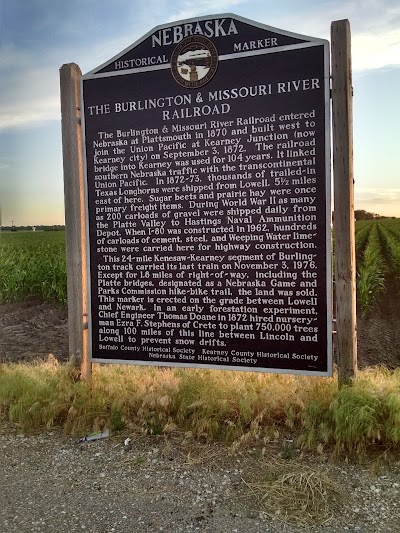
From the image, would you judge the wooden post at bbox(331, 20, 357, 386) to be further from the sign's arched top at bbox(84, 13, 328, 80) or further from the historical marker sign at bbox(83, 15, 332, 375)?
the sign's arched top at bbox(84, 13, 328, 80)

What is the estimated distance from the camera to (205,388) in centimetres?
524

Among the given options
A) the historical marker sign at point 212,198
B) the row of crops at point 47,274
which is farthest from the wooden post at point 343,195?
the row of crops at point 47,274

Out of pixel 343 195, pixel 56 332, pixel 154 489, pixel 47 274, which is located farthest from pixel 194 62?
pixel 47 274

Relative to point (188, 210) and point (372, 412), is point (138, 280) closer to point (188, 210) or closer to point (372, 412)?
point (188, 210)

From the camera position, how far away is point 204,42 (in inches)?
204

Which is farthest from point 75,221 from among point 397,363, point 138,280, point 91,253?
point 397,363

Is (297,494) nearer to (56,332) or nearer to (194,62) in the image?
(194,62)

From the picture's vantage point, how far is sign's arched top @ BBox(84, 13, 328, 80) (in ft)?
16.4

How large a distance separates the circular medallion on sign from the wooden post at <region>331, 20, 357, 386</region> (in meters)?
1.08

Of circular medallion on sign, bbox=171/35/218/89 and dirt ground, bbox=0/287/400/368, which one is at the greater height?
circular medallion on sign, bbox=171/35/218/89

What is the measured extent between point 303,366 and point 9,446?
266 cm

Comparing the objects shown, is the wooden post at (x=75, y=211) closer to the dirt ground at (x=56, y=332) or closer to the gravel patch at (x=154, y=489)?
the gravel patch at (x=154, y=489)

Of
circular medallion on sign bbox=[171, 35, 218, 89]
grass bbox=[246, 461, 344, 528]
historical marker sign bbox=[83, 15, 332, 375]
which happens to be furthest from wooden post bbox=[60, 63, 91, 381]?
grass bbox=[246, 461, 344, 528]

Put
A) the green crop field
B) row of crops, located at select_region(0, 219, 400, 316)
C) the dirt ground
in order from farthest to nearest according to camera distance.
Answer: the green crop field → row of crops, located at select_region(0, 219, 400, 316) → the dirt ground
